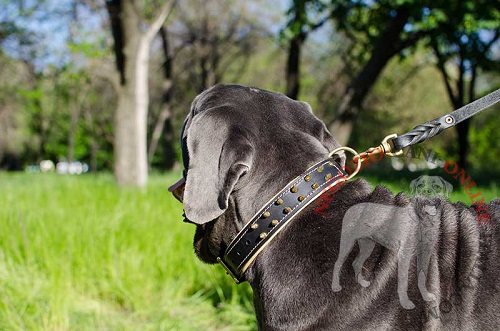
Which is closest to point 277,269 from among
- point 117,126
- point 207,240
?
point 207,240

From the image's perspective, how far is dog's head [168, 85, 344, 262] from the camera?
6.34 feet

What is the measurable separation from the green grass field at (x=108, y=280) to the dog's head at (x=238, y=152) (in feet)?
5.74

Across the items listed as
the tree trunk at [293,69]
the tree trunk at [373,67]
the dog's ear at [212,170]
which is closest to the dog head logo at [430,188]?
the dog's ear at [212,170]

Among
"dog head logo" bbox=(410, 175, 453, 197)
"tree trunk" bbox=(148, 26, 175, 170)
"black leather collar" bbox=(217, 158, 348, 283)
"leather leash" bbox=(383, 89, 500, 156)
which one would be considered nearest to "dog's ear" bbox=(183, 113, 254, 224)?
"black leather collar" bbox=(217, 158, 348, 283)

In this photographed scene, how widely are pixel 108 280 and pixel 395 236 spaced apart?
2.91m

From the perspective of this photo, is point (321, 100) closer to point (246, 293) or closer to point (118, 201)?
point (118, 201)

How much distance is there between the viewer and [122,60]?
9.23 metres

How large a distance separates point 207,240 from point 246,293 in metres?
2.12

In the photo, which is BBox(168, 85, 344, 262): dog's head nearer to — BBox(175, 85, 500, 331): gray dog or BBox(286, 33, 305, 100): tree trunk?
BBox(175, 85, 500, 331): gray dog

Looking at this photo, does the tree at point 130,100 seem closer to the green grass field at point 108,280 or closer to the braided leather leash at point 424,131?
the green grass field at point 108,280

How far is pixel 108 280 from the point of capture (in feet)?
13.9

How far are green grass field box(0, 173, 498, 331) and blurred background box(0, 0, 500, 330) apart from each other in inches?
0.6

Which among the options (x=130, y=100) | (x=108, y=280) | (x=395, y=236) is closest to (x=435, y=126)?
(x=395, y=236)

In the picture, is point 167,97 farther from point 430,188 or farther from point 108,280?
point 430,188
